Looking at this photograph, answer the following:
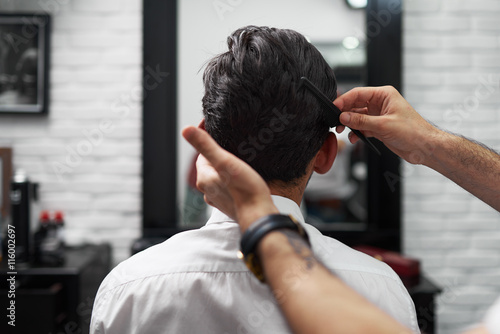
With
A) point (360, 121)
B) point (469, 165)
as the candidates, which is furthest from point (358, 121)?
point (469, 165)

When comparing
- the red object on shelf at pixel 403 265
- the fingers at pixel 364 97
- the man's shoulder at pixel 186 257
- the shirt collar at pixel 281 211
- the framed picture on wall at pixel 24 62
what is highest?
the framed picture on wall at pixel 24 62

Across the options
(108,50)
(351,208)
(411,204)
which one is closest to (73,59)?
(108,50)

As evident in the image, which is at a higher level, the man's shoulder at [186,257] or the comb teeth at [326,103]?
the comb teeth at [326,103]

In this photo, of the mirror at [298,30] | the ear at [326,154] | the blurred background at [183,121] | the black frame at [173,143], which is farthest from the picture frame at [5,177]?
the ear at [326,154]

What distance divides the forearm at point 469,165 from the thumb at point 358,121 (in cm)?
19

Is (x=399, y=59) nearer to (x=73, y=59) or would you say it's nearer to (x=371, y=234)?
(x=371, y=234)

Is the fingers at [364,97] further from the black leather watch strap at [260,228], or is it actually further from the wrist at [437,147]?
the black leather watch strap at [260,228]

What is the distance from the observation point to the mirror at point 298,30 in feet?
7.72

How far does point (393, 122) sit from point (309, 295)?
641 mm

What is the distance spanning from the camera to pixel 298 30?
2.34 metres

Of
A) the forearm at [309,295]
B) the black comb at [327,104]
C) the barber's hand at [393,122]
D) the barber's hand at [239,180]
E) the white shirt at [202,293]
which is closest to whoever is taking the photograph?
the forearm at [309,295]

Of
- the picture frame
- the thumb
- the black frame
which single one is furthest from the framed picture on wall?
the thumb

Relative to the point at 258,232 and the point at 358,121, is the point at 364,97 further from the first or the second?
the point at 258,232

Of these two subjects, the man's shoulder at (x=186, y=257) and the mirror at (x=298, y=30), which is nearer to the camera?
the man's shoulder at (x=186, y=257)
